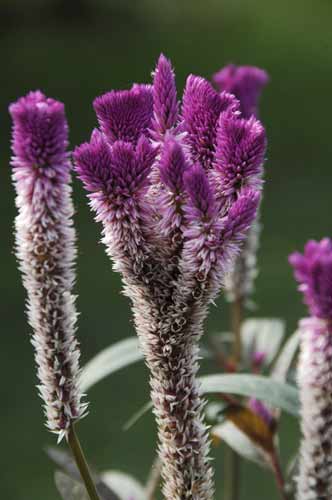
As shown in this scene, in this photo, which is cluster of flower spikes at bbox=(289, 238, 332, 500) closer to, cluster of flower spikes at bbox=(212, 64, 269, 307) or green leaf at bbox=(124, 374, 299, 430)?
green leaf at bbox=(124, 374, 299, 430)

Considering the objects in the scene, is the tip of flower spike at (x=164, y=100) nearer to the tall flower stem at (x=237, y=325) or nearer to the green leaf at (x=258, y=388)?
the green leaf at (x=258, y=388)

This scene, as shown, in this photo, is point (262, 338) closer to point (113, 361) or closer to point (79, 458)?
point (113, 361)

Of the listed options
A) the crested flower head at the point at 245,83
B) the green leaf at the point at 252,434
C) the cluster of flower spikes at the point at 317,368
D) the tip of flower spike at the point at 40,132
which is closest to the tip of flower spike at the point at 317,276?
the cluster of flower spikes at the point at 317,368

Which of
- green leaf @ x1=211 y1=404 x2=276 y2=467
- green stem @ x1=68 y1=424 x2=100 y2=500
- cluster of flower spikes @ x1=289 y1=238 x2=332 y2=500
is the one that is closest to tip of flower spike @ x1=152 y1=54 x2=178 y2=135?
cluster of flower spikes @ x1=289 y1=238 x2=332 y2=500

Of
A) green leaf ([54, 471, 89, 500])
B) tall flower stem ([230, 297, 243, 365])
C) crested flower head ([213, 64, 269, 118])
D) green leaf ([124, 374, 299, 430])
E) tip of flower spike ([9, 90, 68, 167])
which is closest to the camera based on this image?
tip of flower spike ([9, 90, 68, 167])

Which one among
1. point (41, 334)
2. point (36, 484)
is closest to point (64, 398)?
point (41, 334)

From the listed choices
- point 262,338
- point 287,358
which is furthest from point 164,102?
point 262,338
